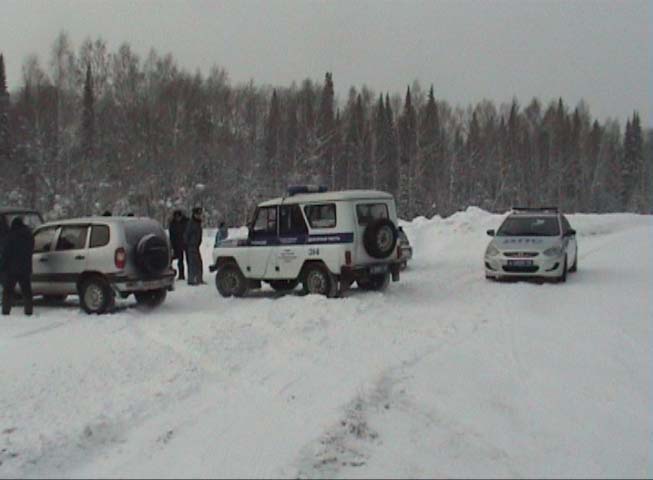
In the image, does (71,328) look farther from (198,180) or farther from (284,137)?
(284,137)

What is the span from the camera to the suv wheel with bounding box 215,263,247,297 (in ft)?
47.7

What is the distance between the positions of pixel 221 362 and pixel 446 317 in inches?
175

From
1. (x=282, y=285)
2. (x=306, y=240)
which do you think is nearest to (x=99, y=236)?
(x=306, y=240)

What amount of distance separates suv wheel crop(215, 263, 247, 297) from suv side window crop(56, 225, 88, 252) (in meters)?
3.12

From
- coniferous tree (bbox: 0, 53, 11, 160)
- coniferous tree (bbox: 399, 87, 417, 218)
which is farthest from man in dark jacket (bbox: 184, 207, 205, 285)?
coniferous tree (bbox: 399, 87, 417, 218)

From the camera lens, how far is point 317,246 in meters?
13.6

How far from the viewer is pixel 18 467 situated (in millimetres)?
5281

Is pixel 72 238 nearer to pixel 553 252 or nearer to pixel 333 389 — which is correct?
pixel 333 389

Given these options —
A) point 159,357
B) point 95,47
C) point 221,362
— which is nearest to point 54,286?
point 159,357

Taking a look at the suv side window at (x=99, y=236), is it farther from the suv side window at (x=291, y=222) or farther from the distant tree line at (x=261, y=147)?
the distant tree line at (x=261, y=147)

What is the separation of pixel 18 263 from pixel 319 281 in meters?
5.51

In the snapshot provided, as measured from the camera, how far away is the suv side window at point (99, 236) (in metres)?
12.6

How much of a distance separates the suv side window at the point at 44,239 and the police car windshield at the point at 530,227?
10295 millimetres

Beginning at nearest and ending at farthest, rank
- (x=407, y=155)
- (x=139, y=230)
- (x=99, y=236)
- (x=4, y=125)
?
(x=99, y=236)
(x=139, y=230)
(x=4, y=125)
(x=407, y=155)
